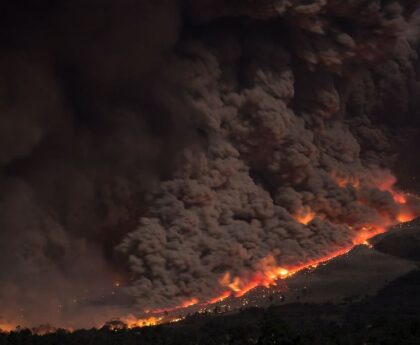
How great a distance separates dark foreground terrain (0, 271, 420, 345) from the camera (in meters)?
17.2

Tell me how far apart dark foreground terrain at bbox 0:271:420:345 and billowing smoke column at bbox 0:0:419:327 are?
3079 mm

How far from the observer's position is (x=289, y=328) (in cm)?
1788

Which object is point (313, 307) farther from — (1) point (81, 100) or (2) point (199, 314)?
(1) point (81, 100)

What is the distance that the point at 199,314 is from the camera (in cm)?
2247

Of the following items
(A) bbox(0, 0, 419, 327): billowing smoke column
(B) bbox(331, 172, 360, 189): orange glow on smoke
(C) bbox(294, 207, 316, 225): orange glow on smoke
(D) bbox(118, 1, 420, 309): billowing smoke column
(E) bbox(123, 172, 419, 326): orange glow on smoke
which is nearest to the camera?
(E) bbox(123, 172, 419, 326): orange glow on smoke

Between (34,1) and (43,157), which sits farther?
(43,157)

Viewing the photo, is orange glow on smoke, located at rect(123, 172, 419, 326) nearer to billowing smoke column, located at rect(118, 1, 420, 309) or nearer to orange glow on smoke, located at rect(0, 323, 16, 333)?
billowing smoke column, located at rect(118, 1, 420, 309)

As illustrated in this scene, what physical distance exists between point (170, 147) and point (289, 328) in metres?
10.6

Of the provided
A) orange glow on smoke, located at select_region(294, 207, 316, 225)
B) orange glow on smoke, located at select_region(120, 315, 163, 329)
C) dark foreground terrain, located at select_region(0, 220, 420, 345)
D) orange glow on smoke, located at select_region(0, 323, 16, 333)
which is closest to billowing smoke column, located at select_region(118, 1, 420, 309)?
orange glow on smoke, located at select_region(294, 207, 316, 225)

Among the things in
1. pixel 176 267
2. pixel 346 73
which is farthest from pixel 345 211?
pixel 176 267

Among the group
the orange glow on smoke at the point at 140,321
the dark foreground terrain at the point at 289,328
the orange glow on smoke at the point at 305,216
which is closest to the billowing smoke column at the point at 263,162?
the orange glow on smoke at the point at 305,216

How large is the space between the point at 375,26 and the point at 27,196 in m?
13.5

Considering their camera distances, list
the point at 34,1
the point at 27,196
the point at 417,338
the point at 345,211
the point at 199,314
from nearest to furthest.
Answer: the point at 417,338 → the point at 199,314 → the point at 34,1 → the point at 27,196 → the point at 345,211

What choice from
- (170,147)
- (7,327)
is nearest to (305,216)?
(170,147)
